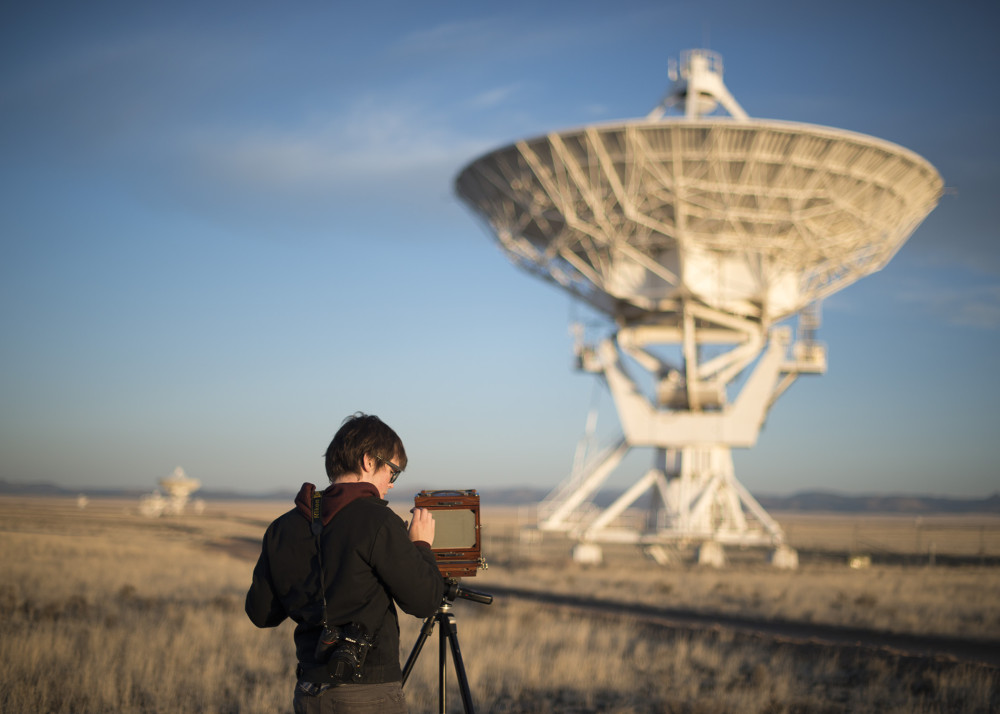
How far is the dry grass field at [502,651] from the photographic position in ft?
30.0

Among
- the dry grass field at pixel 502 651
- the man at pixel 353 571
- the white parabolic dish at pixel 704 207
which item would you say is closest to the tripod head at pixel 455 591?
the man at pixel 353 571

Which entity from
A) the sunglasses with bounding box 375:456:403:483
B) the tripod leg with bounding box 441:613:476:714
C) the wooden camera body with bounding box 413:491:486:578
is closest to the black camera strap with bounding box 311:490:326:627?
the sunglasses with bounding box 375:456:403:483

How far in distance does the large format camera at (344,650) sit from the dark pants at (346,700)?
0.04m

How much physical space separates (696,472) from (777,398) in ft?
11.3

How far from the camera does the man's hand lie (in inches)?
146

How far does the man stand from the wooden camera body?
14.8 inches

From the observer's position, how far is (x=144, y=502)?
66.0 meters

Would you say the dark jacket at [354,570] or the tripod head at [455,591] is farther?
the tripod head at [455,591]

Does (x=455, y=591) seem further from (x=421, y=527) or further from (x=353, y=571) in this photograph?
(x=353, y=571)

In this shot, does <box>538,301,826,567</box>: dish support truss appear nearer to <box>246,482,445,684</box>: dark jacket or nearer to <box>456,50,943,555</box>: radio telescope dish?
<box>456,50,943,555</box>: radio telescope dish

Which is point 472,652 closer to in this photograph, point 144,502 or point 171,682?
point 171,682

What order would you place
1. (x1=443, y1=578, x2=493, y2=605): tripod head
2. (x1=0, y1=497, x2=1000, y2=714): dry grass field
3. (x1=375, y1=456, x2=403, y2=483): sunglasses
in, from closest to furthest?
(x1=375, y1=456, x2=403, y2=483): sunglasses
(x1=443, y1=578, x2=493, y2=605): tripod head
(x1=0, y1=497, x2=1000, y2=714): dry grass field

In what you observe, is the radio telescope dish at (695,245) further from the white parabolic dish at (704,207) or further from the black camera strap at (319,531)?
the black camera strap at (319,531)

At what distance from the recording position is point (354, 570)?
3.48 meters
